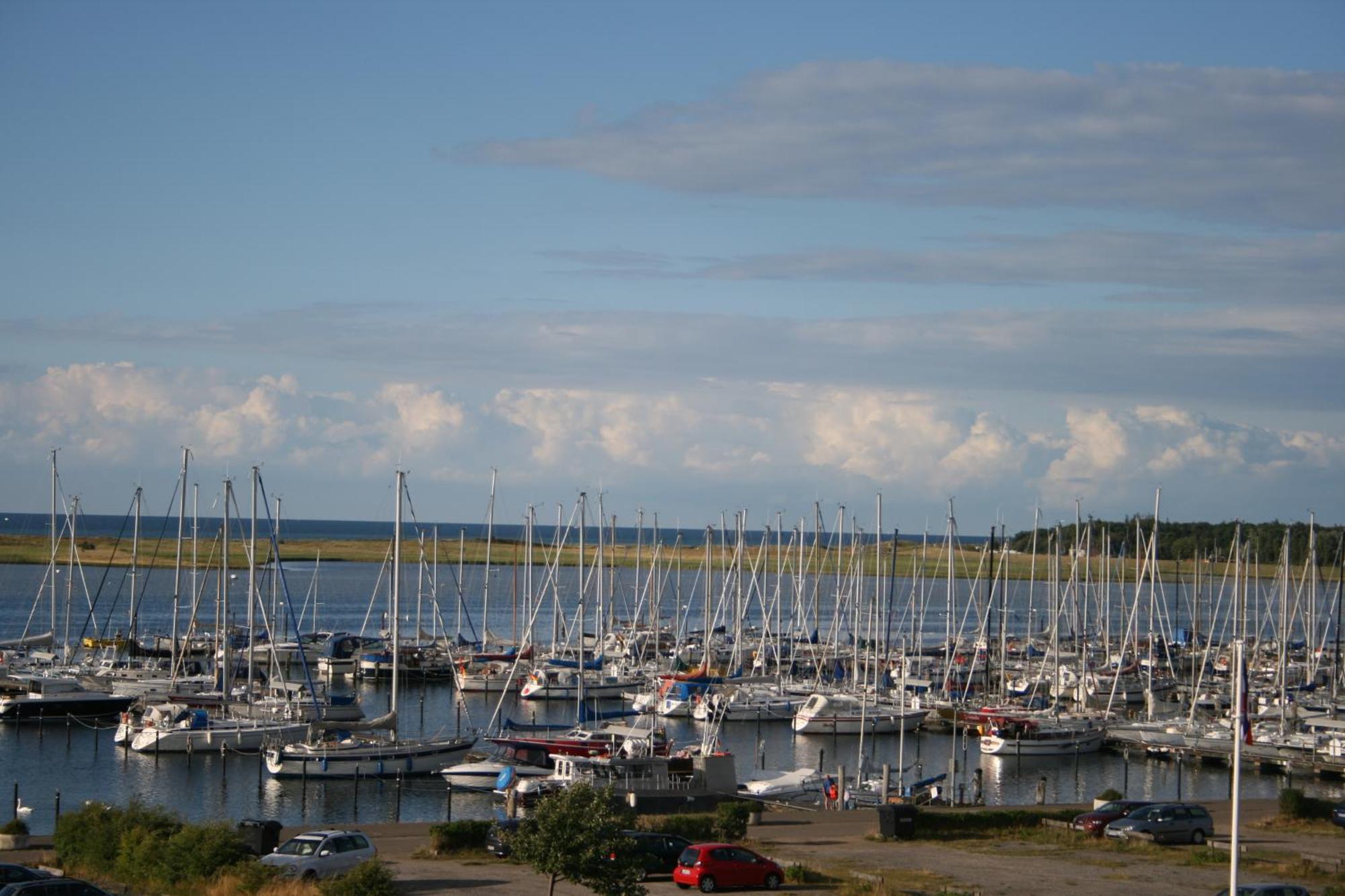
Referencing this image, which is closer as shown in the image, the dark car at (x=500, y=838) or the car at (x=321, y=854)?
the car at (x=321, y=854)

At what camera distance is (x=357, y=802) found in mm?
50969

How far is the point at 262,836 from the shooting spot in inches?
1337

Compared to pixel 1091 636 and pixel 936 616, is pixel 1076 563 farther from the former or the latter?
pixel 936 616

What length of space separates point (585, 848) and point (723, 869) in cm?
639

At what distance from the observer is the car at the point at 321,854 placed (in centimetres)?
3039

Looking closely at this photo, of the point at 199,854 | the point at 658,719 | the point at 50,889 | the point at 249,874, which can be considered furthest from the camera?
the point at 658,719

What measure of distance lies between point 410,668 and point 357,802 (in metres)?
37.7

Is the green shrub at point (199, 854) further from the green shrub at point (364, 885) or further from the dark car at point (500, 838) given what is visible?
the dark car at point (500, 838)

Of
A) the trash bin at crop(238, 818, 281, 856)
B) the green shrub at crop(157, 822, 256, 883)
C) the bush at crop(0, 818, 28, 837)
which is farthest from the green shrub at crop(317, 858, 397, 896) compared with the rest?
the bush at crop(0, 818, 28, 837)

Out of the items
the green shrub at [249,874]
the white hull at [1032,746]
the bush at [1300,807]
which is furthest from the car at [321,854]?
the white hull at [1032,746]

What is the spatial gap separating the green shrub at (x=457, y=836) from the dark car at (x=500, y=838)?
21cm

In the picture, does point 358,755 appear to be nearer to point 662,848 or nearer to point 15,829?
point 15,829


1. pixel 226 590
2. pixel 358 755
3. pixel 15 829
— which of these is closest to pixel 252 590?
pixel 226 590

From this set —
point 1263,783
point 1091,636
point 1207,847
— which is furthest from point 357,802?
point 1091,636
